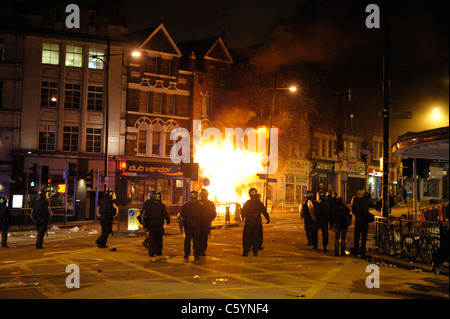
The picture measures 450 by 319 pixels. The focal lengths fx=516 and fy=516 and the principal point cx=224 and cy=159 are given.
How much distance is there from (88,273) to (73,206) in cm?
2423

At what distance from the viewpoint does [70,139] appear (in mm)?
35156

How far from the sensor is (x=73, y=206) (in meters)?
33.9

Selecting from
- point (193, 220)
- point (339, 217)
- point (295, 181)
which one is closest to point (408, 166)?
point (339, 217)

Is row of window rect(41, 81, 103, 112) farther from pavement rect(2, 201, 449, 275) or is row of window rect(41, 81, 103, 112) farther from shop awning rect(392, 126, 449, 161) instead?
shop awning rect(392, 126, 449, 161)

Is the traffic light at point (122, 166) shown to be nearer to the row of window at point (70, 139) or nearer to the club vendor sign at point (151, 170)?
the club vendor sign at point (151, 170)

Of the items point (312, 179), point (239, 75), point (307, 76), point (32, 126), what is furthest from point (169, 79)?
point (312, 179)

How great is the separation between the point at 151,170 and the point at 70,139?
19.9ft

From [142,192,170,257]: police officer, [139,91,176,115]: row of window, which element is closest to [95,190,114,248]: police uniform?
[142,192,170,257]: police officer

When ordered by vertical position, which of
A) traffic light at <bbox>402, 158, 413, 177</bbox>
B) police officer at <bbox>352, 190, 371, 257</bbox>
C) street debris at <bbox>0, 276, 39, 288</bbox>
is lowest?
street debris at <bbox>0, 276, 39, 288</bbox>

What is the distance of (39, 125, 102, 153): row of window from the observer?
3444cm

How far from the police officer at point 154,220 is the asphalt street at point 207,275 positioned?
1.28 ft

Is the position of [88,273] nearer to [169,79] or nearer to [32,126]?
[32,126]

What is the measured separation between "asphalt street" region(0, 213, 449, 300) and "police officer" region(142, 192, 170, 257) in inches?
15.4

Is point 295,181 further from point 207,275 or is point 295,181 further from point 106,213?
point 207,275
